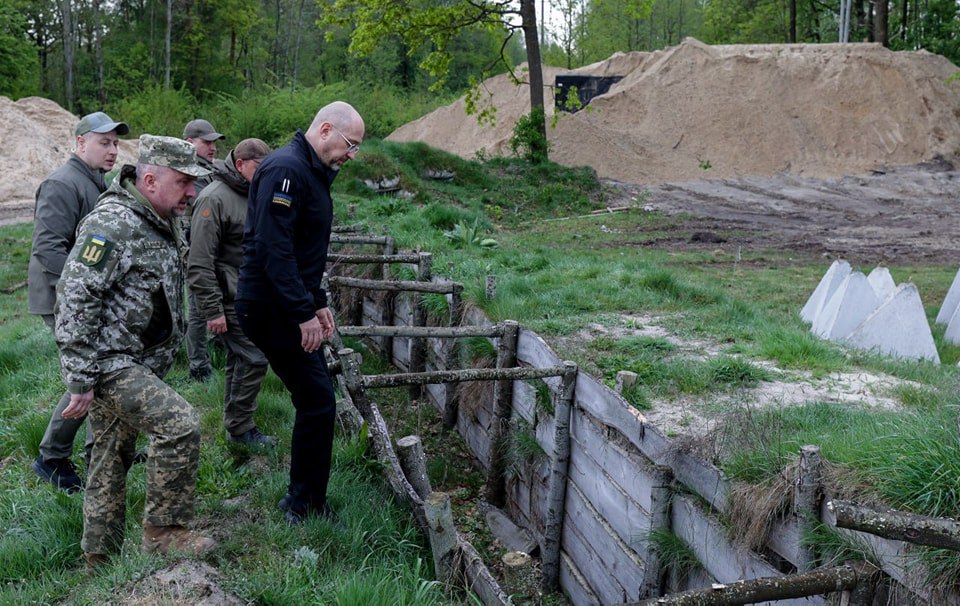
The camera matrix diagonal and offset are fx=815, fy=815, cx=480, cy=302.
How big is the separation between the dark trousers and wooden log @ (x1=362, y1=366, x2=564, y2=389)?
629 mm

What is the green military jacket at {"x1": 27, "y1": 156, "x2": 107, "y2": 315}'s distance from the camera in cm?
512

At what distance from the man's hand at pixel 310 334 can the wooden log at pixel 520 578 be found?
4.86 feet

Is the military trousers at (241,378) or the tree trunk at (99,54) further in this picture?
the tree trunk at (99,54)

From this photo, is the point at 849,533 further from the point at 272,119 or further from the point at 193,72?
the point at 193,72

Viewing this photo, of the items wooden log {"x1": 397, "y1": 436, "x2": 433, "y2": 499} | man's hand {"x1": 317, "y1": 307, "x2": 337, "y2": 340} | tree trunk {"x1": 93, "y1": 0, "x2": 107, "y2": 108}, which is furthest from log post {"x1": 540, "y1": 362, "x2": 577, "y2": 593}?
tree trunk {"x1": 93, "y1": 0, "x2": 107, "y2": 108}

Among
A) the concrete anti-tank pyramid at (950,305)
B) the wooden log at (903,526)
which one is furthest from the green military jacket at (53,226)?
the concrete anti-tank pyramid at (950,305)

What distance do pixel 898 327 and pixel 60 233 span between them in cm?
667

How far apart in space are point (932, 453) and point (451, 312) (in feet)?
15.8

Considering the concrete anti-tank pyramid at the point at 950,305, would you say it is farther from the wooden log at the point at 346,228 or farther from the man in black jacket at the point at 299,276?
the man in black jacket at the point at 299,276

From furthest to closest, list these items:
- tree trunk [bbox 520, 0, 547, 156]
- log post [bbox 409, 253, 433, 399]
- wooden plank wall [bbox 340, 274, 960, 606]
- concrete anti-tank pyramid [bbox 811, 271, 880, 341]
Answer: tree trunk [bbox 520, 0, 547, 156]
log post [bbox 409, 253, 433, 399]
concrete anti-tank pyramid [bbox 811, 271, 880, 341]
wooden plank wall [bbox 340, 274, 960, 606]

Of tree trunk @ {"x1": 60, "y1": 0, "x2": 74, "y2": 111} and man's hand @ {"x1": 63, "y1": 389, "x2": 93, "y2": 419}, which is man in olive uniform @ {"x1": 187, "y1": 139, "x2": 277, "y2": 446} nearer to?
man's hand @ {"x1": 63, "y1": 389, "x2": 93, "y2": 419}

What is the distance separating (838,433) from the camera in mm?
4152

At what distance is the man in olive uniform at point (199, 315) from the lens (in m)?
6.67

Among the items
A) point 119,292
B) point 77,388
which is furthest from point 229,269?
point 77,388
